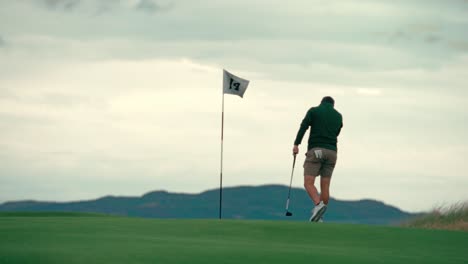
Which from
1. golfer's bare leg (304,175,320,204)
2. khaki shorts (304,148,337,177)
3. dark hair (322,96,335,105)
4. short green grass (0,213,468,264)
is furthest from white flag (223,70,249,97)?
short green grass (0,213,468,264)

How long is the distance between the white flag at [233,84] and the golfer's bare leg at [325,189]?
500 cm

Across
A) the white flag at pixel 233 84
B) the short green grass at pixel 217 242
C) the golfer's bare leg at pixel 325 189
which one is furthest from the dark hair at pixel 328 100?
the white flag at pixel 233 84

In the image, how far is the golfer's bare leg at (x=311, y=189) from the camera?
63.4 feet

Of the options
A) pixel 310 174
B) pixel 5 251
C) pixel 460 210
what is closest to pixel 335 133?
pixel 310 174

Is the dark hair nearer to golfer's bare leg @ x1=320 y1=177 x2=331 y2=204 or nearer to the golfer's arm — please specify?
the golfer's arm

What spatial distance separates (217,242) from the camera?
1374 cm

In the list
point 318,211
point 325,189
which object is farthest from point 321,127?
point 318,211

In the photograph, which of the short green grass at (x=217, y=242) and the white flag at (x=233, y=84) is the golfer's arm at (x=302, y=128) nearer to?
the short green grass at (x=217, y=242)

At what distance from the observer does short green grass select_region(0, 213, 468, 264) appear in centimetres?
1165

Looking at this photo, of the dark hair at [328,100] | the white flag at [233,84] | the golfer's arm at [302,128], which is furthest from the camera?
the white flag at [233,84]

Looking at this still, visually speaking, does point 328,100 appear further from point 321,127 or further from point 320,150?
point 320,150

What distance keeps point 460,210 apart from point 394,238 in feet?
35.1

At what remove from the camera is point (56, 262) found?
1098 centimetres

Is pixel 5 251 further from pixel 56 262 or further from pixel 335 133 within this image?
pixel 335 133
